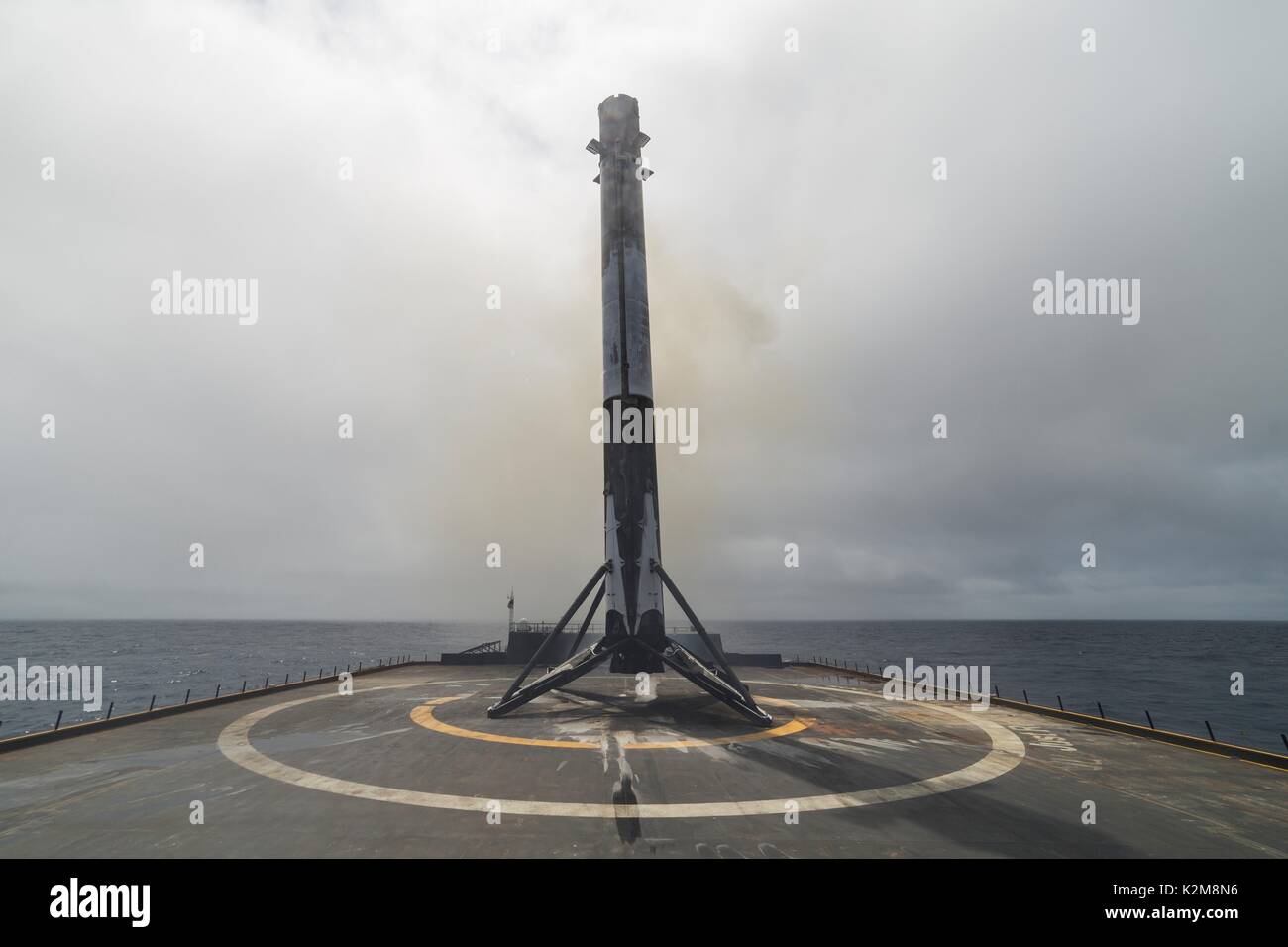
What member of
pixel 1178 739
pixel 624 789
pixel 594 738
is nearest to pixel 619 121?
pixel 594 738

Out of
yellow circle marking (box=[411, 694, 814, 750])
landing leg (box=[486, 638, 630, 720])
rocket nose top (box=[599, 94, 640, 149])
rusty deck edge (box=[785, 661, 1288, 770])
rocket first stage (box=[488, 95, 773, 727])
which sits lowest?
rusty deck edge (box=[785, 661, 1288, 770])

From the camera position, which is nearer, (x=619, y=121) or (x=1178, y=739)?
(x=1178, y=739)

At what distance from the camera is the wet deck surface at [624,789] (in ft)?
35.1

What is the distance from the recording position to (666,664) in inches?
909

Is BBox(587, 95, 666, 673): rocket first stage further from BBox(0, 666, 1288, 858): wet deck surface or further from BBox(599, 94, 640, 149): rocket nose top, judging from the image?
BBox(0, 666, 1288, 858): wet deck surface

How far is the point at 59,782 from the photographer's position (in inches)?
567

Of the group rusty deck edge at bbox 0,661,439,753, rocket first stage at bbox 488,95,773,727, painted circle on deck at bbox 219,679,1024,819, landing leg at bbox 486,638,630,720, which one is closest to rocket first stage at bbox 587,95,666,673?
rocket first stage at bbox 488,95,773,727

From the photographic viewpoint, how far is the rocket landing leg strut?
21.6 metres

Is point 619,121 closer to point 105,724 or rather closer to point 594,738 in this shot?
point 594,738

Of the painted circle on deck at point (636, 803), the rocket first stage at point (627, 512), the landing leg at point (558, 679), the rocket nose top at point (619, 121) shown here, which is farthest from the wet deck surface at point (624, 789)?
the rocket nose top at point (619, 121)

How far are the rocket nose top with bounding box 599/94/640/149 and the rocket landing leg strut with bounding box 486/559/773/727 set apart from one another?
20304 mm

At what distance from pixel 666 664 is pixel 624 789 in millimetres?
9567
